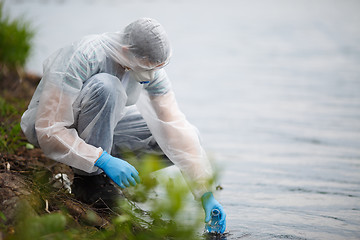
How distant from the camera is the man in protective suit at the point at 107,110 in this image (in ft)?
8.58

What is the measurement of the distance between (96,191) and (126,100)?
469mm

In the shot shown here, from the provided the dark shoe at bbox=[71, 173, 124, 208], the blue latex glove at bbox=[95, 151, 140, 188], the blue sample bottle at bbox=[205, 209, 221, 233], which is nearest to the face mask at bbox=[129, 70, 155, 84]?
the blue latex glove at bbox=[95, 151, 140, 188]

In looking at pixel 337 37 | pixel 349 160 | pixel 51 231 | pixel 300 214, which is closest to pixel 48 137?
pixel 51 231

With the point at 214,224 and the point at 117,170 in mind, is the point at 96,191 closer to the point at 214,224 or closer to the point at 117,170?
the point at 117,170

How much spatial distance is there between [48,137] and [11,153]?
900mm

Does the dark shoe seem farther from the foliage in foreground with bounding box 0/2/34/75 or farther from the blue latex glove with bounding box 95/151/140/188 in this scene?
the foliage in foreground with bounding box 0/2/34/75

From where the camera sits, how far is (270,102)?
611 cm

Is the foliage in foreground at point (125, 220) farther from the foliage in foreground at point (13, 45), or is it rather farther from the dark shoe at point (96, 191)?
the foliage in foreground at point (13, 45)

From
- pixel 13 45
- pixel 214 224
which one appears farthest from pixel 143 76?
pixel 13 45

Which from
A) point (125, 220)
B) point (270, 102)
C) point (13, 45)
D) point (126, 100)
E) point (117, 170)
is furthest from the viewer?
point (270, 102)

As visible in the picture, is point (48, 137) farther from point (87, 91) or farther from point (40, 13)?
point (40, 13)

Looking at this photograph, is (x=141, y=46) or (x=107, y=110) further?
(x=107, y=110)

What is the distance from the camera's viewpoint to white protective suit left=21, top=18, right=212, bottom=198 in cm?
262

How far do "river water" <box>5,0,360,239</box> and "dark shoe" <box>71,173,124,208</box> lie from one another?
58 cm
